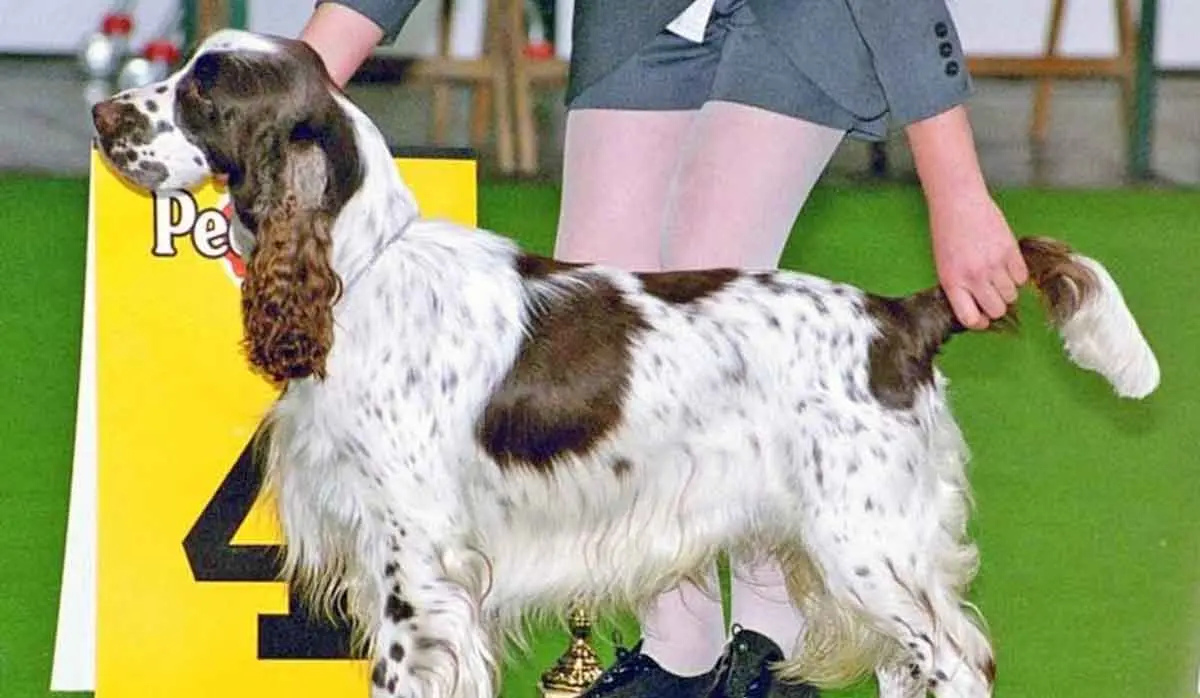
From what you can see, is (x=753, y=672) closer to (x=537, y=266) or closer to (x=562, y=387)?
(x=562, y=387)

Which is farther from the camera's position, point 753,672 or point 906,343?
point 753,672

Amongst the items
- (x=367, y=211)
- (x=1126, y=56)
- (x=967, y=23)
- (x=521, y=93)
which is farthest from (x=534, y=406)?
(x=967, y=23)

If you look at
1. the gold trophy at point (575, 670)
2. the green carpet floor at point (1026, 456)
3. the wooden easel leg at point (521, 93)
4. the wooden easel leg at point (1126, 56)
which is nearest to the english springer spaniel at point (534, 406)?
the gold trophy at point (575, 670)

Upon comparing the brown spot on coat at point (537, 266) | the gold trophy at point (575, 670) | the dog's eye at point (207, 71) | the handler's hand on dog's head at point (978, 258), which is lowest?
the gold trophy at point (575, 670)

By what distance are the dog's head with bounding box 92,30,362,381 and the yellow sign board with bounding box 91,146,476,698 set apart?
415 millimetres

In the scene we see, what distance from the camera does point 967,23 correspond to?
28.2 feet

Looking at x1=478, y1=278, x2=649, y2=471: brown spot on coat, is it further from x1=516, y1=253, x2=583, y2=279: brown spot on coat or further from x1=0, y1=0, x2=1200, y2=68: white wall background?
x1=0, y1=0, x2=1200, y2=68: white wall background

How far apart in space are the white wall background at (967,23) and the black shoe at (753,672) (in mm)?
5496

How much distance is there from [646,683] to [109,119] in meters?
1.05

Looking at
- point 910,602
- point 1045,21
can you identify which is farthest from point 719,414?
point 1045,21

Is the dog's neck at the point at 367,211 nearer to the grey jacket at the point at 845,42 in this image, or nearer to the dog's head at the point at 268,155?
the dog's head at the point at 268,155

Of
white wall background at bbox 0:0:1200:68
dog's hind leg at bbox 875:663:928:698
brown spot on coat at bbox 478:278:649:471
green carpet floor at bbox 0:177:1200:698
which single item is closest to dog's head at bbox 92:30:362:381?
brown spot on coat at bbox 478:278:649:471

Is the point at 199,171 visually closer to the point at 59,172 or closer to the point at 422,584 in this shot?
the point at 422,584

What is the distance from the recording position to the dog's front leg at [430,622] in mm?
2781
